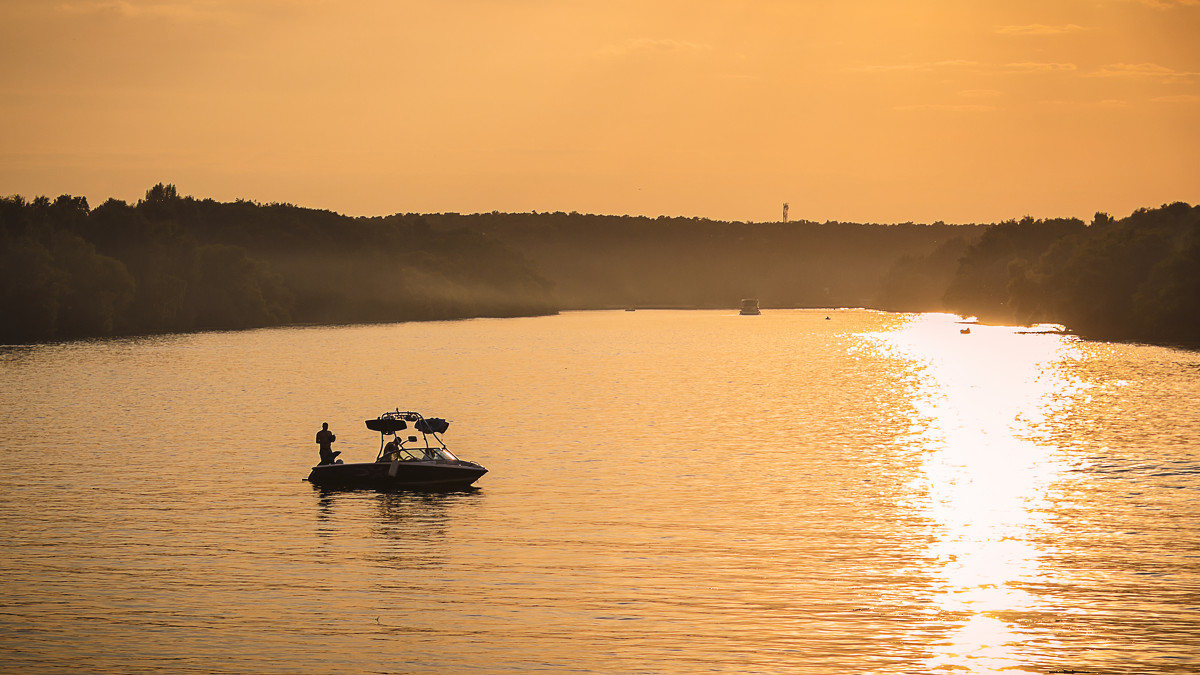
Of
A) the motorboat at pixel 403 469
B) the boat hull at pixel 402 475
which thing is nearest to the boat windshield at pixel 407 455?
the motorboat at pixel 403 469

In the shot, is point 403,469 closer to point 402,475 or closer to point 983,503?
point 402,475

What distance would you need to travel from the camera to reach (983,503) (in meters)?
62.5

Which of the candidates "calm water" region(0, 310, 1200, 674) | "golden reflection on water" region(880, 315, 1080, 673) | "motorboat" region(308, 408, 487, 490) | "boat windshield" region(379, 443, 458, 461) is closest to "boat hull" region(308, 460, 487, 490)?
"motorboat" region(308, 408, 487, 490)

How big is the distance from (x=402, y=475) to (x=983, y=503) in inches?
1126

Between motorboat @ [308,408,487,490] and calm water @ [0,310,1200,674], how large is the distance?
0.98 m

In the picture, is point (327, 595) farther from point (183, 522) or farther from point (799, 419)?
point (799, 419)

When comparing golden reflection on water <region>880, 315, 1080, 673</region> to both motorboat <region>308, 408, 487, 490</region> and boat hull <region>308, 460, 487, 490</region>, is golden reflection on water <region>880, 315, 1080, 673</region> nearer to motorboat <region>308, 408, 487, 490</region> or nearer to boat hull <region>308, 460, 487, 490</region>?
boat hull <region>308, 460, 487, 490</region>

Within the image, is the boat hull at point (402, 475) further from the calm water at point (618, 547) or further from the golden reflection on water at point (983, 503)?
the golden reflection on water at point (983, 503)

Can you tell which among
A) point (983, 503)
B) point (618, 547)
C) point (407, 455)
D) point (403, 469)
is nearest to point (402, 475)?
point (403, 469)

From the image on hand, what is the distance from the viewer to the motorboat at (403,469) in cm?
6303

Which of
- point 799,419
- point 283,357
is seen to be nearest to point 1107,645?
point 799,419

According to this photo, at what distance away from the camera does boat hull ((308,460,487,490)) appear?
63.2 meters

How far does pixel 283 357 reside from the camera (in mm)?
197000

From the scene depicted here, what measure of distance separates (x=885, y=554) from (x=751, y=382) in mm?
105107
